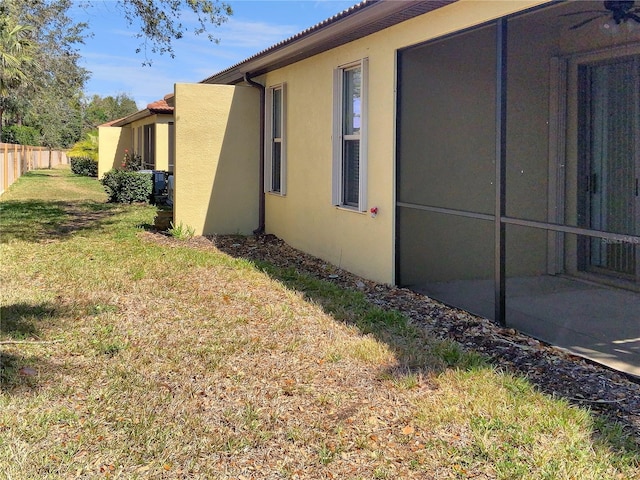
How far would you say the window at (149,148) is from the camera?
880 inches

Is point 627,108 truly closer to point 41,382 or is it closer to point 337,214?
point 337,214

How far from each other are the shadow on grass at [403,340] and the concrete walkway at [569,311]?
34.1 inches

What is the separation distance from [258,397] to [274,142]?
6.87 meters

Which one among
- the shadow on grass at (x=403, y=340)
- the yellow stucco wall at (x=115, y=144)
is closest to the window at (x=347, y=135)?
the shadow on grass at (x=403, y=340)

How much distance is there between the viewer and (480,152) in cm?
696

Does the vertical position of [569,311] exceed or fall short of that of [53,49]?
it falls short

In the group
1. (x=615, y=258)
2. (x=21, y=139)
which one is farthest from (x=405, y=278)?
(x=21, y=139)

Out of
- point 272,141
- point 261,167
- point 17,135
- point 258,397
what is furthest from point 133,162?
point 17,135

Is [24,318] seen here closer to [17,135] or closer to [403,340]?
[403,340]

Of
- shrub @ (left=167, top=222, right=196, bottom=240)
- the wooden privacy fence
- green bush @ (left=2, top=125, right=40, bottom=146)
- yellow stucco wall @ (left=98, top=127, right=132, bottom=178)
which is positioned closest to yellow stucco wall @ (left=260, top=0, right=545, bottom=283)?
shrub @ (left=167, top=222, right=196, bottom=240)

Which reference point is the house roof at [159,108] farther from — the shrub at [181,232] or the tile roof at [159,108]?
the shrub at [181,232]

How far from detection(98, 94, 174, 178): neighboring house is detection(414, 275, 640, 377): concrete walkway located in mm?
9679

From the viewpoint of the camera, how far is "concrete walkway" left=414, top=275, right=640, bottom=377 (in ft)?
15.3

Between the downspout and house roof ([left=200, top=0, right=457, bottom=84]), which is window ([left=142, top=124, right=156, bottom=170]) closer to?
the downspout
